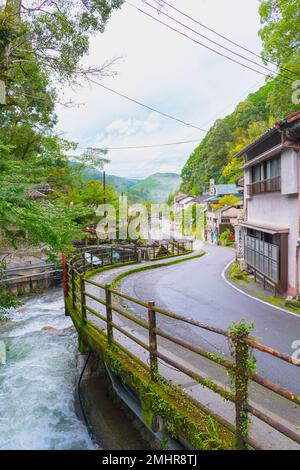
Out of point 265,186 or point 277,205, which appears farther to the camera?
point 265,186

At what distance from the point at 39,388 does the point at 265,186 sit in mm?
12157

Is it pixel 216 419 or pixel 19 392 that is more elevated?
pixel 216 419

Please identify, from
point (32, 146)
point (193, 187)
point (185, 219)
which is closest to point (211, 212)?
point (185, 219)

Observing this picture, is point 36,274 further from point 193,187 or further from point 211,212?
point 193,187

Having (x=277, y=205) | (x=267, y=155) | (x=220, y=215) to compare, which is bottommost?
(x=220, y=215)

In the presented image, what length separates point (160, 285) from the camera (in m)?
13.2

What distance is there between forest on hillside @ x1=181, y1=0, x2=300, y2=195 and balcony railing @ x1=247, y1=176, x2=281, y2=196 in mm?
4666

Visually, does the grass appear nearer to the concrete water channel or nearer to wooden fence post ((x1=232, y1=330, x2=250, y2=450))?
the concrete water channel

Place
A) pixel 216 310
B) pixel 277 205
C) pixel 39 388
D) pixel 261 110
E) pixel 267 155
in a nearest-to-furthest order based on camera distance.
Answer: pixel 39 388 → pixel 216 310 → pixel 277 205 → pixel 267 155 → pixel 261 110

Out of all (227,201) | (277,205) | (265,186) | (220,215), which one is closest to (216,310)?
(277,205)

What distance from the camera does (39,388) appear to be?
21.4ft

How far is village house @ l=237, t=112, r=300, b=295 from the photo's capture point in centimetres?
1053

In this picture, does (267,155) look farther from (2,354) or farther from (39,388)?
(2,354)
